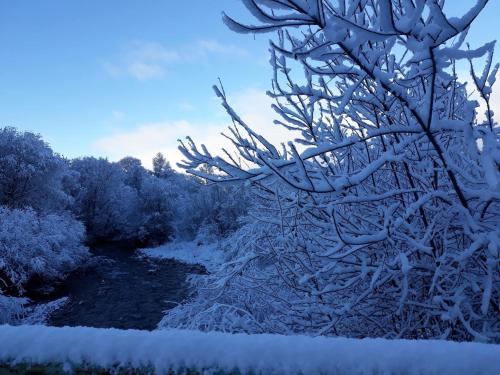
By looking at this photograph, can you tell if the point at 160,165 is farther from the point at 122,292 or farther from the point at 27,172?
the point at 122,292

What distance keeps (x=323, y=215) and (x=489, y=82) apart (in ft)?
5.41

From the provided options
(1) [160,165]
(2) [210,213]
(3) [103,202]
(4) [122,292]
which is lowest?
(4) [122,292]

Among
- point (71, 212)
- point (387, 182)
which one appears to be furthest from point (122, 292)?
point (387, 182)

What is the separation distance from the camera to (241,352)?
134 cm

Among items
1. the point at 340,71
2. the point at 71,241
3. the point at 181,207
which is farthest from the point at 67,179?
the point at 340,71

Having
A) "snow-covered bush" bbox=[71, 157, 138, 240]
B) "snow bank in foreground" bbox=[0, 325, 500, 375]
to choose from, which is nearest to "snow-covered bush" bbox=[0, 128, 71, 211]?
"snow-covered bush" bbox=[71, 157, 138, 240]

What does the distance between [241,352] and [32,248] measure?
21.0 meters

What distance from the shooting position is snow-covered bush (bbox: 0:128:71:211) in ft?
82.3

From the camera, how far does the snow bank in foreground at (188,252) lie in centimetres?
2786

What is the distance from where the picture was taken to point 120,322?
49.3 ft

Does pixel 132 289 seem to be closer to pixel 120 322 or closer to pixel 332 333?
pixel 120 322

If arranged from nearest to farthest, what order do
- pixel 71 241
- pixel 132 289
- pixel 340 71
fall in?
1. pixel 340 71
2. pixel 132 289
3. pixel 71 241

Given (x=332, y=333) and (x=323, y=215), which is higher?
(x=323, y=215)

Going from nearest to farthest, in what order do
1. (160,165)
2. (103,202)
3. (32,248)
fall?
(32,248), (103,202), (160,165)
